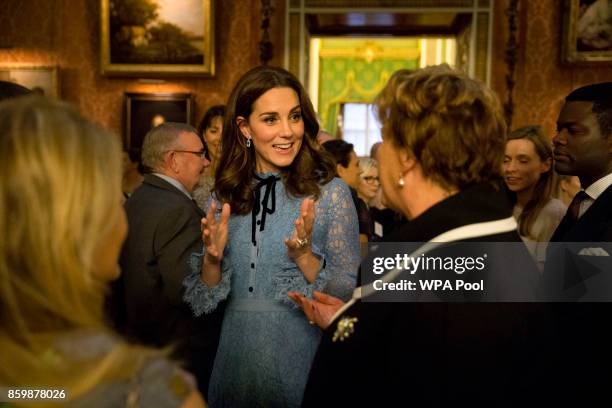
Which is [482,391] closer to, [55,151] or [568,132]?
[55,151]

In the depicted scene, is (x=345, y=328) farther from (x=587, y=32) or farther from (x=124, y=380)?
(x=587, y=32)

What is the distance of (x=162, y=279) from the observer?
324cm

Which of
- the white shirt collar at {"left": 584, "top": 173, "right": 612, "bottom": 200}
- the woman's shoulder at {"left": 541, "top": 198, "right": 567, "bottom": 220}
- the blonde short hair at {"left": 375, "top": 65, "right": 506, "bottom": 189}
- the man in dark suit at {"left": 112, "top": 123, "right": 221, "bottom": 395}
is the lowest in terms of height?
the man in dark suit at {"left": 112, "top": 123, "right": 221, "bottom": 395}

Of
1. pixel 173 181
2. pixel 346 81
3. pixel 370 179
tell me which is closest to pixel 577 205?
pixel 173 181

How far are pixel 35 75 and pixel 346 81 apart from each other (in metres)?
10.1

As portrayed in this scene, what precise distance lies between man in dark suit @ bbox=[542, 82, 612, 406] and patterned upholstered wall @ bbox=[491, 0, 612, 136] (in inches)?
259

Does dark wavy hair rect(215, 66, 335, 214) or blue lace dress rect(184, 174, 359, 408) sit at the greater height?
dark wavy hair rect(215, 66, 335, 214)

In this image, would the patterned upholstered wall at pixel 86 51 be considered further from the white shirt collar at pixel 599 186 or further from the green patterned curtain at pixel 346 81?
the green patterned curtain at pixel 346 81

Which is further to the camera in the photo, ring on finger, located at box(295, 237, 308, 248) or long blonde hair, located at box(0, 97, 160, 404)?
ring on finger, located at box(295, 237, 308, 248)

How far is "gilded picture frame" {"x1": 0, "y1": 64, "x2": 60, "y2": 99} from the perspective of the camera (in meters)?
9.70

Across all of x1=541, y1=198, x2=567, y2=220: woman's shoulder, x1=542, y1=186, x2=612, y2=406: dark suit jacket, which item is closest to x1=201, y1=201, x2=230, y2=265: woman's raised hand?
A: x1=542, y1=186, x2=612, y2=406: dark suit jacket

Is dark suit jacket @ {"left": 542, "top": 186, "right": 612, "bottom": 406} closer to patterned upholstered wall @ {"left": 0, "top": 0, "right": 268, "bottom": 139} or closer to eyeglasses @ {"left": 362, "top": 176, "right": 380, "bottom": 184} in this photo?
eyeglasses @ {"left": 362, "top": 176, "right": 380, "bottom": 184}

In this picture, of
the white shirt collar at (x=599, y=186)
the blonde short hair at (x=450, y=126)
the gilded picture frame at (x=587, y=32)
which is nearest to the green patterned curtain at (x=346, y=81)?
the gilded picture frame at (x=587, y=32)

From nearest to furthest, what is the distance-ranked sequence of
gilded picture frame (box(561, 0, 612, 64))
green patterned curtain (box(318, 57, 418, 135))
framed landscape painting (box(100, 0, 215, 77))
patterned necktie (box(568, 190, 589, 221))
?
patterned necktie (box(568, 190, 589, 221))
gilded picture frame (box(561, 0, 612, 64))
framed landscape painting (box(100, 0, 215, 77))
green patterned curtain (box(318, 57, 418, 135))
